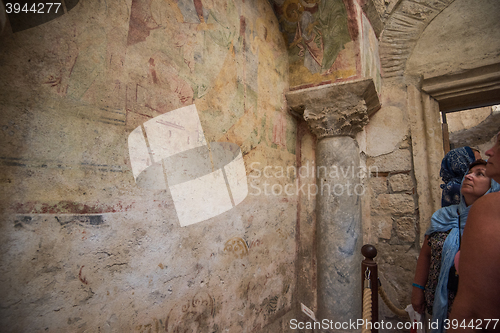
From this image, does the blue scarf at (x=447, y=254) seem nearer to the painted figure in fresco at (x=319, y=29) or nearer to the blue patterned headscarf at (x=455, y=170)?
the blue patterned headscarf at (x=455, y=170)

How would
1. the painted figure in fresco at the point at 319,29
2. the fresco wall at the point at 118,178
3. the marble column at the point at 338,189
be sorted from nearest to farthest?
the fresco wall at the point at 118,178, the marble column at the point at 338,189, the painted figure in fresco at the point at 319,29

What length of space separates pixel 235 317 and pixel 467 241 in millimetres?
A: 1765

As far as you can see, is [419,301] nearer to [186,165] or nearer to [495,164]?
[495,164]

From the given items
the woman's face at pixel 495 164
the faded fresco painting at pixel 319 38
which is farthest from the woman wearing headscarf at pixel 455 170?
the faded fresco painting at pixel 319 38

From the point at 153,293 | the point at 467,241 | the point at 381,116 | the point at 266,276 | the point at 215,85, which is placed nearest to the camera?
the point at 467,241

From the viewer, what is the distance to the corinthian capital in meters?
2.49

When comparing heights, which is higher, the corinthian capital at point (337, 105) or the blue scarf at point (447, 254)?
the corinthian capital at point (337, 105)

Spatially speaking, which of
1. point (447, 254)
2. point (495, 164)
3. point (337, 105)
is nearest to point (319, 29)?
point (337, 105)

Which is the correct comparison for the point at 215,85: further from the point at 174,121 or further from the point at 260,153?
the point at 260,153

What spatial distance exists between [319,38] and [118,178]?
2.55 meters

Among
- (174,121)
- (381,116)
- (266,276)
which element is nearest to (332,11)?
(381,116)

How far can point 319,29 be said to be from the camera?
2676 mm

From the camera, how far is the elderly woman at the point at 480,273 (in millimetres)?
760

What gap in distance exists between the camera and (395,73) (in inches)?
116
